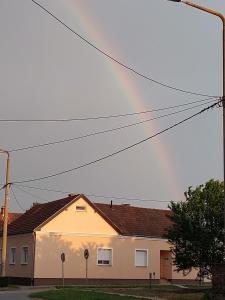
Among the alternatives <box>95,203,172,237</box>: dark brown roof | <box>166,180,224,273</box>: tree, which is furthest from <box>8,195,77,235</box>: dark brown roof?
<box>166,180,224,273</box>: tree

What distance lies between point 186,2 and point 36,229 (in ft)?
93.0

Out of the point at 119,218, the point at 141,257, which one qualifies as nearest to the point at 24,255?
the point at 119,218

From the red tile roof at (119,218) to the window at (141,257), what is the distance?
133 cm

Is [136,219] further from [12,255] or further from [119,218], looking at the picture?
[12,255]

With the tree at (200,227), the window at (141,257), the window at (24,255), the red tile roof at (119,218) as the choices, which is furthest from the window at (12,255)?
the tree at (200,227)

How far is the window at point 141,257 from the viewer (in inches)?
1842

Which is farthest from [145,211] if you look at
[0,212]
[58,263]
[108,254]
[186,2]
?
[186,2]

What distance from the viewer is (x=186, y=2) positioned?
17.5 m

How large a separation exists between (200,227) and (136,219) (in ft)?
66.4

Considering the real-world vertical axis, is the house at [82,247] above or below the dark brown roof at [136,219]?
below

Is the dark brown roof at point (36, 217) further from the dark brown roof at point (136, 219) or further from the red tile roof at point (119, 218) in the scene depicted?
the dark brown roof at point (136, 219)

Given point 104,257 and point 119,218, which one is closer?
point 104,257

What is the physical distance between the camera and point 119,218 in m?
49.3

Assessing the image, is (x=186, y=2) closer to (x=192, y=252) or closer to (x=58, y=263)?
(x=192, y=252)
